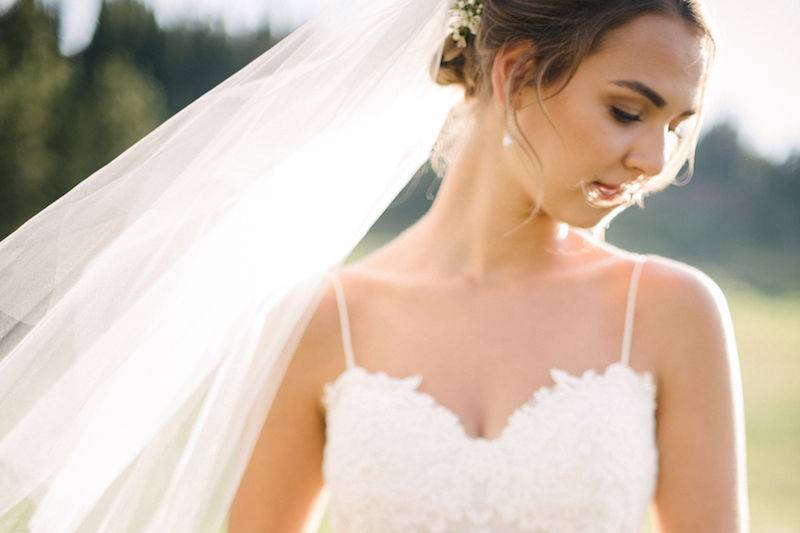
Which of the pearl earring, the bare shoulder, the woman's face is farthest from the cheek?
the bare shoulder

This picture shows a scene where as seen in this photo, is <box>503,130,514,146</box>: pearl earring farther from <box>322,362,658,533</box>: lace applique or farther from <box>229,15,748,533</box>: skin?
<box>322,362,658,533</box>: lace applique

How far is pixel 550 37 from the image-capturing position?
2.10m

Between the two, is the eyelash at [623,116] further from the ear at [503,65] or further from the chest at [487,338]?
the chest at [487,338]

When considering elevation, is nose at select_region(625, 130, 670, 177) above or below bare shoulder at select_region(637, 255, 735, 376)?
above

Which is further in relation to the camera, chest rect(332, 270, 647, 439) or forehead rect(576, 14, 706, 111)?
chest rect(332, 270, 647, 439)

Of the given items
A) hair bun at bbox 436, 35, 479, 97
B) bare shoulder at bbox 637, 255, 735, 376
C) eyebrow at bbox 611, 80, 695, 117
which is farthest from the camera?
hair bun at bbox 436, 35, 479, 97

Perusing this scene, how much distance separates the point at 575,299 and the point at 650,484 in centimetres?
42

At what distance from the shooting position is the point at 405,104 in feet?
7.61

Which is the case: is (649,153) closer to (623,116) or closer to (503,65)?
(623,116)

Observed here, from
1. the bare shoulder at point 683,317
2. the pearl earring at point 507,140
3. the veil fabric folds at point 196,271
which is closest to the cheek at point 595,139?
the pearl earring at point 507,140

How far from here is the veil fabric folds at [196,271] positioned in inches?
80.9

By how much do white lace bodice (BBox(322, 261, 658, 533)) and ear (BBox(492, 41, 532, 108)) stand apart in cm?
51

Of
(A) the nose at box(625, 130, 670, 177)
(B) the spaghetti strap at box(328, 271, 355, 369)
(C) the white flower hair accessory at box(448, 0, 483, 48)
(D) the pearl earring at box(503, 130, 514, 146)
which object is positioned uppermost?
(C) the white flower hair accessory at box(448, 0, 483, 48)

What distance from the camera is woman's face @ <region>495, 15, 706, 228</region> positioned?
199cm
